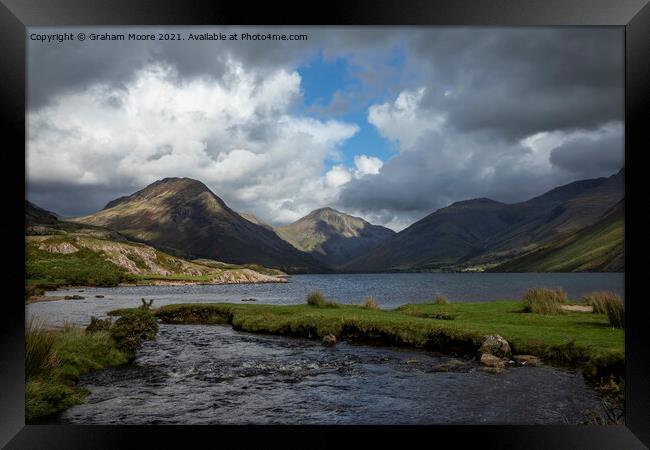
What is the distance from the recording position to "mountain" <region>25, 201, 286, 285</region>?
50.1 m

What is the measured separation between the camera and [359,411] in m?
10.8

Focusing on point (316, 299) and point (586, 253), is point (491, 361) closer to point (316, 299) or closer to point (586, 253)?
point (316, 299)

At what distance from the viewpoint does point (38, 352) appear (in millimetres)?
10445

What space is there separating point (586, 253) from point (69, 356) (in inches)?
6517

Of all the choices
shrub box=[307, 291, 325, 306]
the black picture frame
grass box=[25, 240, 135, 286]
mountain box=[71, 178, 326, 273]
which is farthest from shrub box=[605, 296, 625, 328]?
mountain box=[71, 178, 326, 273]

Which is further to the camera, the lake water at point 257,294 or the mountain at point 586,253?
the mountain at point 586,253

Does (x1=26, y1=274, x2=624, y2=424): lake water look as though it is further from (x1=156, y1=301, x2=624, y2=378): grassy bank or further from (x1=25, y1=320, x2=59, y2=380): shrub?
(x1=25, y1=320, x2=59, y2=380): shrub

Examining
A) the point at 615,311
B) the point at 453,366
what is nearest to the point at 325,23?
the point at 453,366

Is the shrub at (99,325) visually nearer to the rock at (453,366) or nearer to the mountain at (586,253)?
the rock at (453,366)

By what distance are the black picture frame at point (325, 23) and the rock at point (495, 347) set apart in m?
6.85

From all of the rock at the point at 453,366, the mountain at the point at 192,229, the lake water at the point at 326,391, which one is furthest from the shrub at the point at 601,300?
the mountain at the point at 192,229

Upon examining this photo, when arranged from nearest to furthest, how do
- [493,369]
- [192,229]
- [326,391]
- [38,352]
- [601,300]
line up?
[38,352] → [326,391] → [493,369] → [601,300] → [192,229]

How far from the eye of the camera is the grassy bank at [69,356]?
996 cm

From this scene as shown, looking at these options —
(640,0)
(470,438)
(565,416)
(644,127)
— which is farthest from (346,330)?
(640,0)
